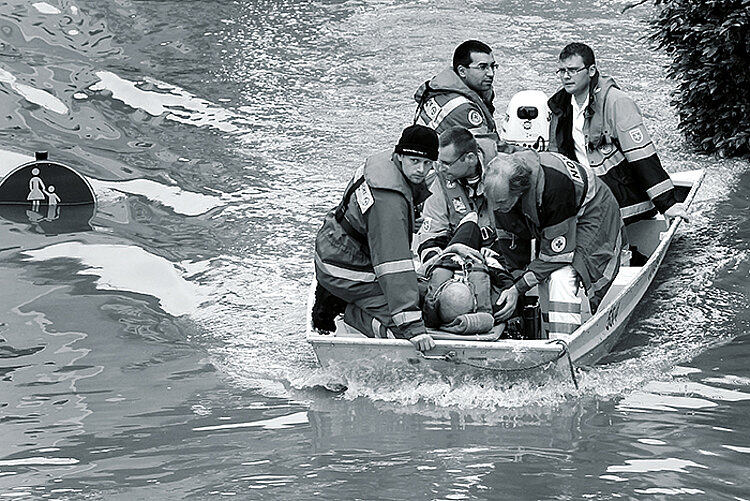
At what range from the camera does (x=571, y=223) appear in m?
7.76

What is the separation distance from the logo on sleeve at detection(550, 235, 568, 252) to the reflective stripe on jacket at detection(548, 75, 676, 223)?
5.54ft

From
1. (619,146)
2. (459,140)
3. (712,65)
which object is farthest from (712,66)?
(459,140)

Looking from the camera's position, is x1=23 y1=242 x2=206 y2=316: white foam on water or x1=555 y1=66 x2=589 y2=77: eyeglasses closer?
x1=555 y1=66 x2=589 y2=77: eyeglasses

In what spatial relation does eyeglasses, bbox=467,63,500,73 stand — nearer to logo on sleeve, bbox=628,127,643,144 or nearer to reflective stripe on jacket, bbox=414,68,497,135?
reflective stripe on jacket, bbox=414,68,497,135

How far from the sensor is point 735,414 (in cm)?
704

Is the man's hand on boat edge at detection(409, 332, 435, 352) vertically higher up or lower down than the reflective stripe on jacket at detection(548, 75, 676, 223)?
lower down

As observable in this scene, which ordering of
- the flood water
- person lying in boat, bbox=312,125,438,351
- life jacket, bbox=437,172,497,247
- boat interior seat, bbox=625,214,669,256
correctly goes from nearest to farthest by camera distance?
1. the flood water
2. person lying in boat, bbox=312,125,438,351
3. life jacket, bbox=437,172,497,247
4. boat interior seat, bbox=625,214,669,256

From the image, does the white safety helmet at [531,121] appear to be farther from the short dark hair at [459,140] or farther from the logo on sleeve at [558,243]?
the logo on sleeve at [558,243]

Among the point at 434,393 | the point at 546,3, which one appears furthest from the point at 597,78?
the point at 546,3

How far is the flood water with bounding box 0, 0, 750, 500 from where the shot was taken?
249 inches

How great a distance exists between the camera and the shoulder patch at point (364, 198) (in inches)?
284

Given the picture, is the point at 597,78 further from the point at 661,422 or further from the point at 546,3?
the point at 546,3

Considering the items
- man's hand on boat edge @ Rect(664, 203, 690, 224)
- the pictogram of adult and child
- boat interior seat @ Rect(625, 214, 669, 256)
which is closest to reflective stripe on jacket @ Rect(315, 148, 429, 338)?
man's hand on boat edge @ Rect(664, 203, 690, 224)

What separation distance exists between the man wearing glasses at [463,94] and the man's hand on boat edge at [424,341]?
230cm
